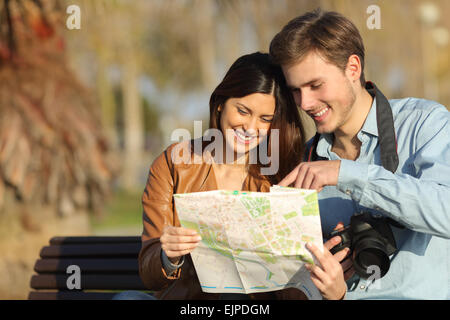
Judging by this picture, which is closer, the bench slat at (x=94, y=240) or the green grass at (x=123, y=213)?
the bench slat at (x=94, y=240)

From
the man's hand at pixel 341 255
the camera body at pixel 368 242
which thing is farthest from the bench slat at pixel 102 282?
the camera body at pixel 368 242

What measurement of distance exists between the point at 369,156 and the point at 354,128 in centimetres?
17

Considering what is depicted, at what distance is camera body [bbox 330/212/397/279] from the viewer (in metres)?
2.02

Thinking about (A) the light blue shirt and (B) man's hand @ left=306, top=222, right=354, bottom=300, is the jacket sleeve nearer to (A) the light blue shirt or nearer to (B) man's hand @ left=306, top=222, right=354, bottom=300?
(B) man's hand @ left=306, top=222, right=354, bottom=300

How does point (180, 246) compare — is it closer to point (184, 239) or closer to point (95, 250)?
point (184, 239)

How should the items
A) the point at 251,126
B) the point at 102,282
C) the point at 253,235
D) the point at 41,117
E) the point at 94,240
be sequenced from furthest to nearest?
the point at 41,117
the point at 94,240
the point at 102,282
the point at 251,126
the point at 253,235

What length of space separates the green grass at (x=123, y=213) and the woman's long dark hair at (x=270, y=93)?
34.7ft

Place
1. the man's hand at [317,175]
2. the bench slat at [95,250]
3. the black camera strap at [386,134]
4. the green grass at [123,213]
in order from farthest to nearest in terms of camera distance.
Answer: the green grass at [123,213] < the bench slat at [95,250] < the black camera strap at [386,134] < the man's hand at [317,175]

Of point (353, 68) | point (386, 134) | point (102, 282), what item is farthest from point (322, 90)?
point (102, 282)

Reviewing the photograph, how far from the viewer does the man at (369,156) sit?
2.02m

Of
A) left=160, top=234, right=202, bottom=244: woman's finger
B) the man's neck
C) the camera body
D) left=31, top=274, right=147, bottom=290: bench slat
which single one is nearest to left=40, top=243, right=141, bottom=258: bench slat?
left=31, top=274, right=147, bottom=290: bench slat

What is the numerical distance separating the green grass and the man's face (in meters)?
11.0

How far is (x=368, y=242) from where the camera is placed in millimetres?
2006

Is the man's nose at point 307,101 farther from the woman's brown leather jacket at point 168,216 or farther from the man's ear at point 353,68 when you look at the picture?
the woman's brown leather jacket at point 168,216
